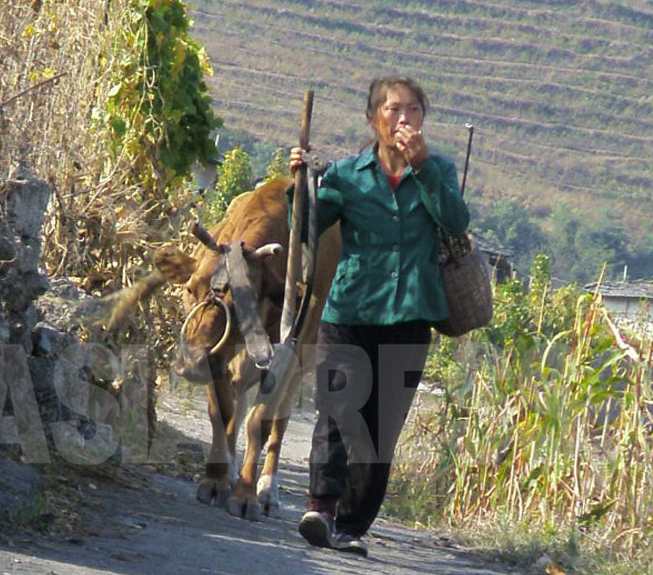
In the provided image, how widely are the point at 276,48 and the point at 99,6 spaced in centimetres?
10344

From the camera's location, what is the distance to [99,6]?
9898 mm

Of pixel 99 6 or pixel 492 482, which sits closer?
pixel 492 482

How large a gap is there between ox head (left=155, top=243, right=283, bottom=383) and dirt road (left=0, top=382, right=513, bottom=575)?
70 centimetres

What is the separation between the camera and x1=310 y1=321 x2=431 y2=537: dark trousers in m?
6.54

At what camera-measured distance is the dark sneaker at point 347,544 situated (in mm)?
6734

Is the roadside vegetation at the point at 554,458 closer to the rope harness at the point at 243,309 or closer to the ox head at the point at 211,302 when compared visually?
the rope harness at the point at 243,309

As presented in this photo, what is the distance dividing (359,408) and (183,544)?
0.90 meters

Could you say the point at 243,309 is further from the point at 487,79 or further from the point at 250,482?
the point at 487,79

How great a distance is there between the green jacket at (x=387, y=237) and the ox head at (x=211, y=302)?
121 cm

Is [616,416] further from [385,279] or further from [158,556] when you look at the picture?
A: [158,556]

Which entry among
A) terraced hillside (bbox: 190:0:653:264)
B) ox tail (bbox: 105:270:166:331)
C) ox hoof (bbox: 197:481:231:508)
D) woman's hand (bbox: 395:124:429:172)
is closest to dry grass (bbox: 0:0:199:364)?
ox tail (bbox: 105:270:166:331)

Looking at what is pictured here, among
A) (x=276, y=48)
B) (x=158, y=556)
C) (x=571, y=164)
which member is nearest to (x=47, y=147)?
(x=158, y=556)

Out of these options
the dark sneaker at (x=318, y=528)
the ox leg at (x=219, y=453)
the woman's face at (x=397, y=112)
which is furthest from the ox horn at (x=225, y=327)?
the woman's face at (x=397, y=112)

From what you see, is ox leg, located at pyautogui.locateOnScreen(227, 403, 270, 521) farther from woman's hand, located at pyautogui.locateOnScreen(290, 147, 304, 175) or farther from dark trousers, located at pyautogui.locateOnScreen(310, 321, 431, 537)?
woman's hand, located at pyautogui.locateOnScreen(290, 147, 304, 175)
